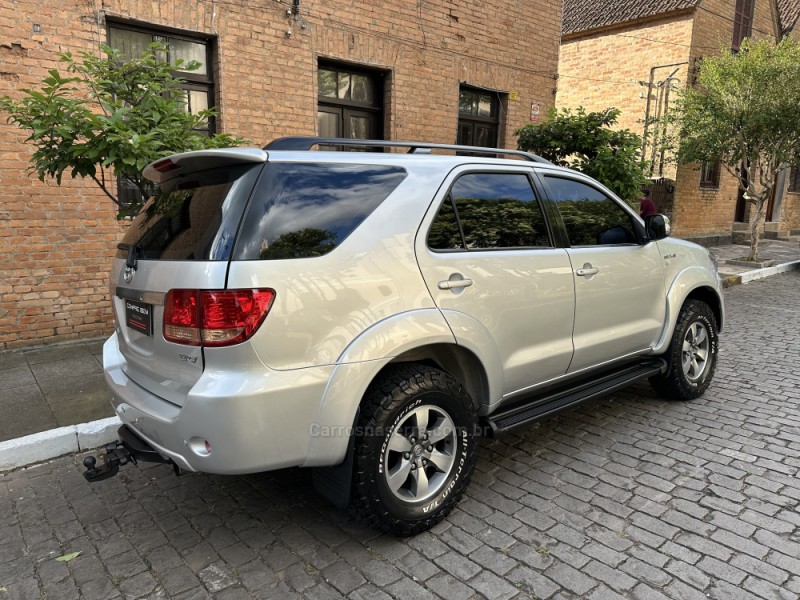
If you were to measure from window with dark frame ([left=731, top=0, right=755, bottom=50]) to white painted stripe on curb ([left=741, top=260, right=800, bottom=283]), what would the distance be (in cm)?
715

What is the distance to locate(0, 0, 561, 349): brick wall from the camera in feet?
18.7

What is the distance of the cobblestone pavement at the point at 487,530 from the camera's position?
249 cm

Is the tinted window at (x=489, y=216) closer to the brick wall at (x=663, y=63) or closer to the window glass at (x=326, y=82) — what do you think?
the window glass at (x=326, y=82)

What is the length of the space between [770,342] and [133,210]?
699cm

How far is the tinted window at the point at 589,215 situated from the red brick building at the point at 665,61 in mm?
12232

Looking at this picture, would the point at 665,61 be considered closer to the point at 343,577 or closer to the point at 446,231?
the point at 446,231

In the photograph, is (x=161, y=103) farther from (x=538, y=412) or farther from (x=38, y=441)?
(x=538, y=412)

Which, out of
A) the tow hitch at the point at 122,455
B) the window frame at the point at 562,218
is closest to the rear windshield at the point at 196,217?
the tow hitch at the point at 122,455

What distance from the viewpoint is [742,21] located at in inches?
663

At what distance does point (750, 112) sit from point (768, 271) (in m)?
3.43

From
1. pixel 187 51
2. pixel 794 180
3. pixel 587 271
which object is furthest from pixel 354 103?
pixel 794 180

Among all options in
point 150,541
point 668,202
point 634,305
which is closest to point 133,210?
point 150,541

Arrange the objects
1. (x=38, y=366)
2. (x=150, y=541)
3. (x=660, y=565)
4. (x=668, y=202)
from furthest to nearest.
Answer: (x=668, y=202) < (x=38, y=366) < (x=150, y=541) < (x=660, y=565)

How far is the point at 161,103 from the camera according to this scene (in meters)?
4.02
